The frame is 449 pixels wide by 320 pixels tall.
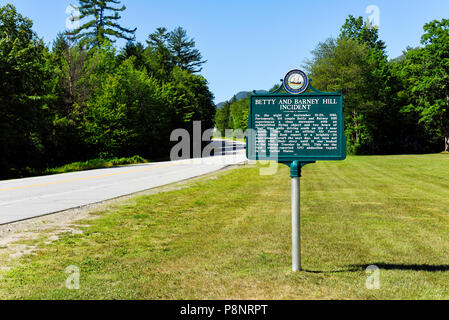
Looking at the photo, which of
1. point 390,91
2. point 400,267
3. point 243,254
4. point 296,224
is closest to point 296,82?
point 296,224

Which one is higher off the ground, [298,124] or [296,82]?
[296,82]

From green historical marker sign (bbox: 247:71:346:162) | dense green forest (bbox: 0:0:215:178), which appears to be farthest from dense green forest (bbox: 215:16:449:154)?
green historical marker sign (bbox: 247:71:346:162)

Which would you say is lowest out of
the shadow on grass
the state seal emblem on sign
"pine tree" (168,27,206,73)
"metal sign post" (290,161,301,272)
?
the shadow on grass

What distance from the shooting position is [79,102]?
4053 cm

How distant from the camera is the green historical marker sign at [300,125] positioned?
226 inches

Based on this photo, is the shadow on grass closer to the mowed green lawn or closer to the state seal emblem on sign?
the mowed green lawn

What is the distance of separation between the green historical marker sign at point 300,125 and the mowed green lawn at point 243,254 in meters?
1.69

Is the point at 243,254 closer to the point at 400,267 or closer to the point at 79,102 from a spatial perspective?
the point at 400,267

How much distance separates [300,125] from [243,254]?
7.50 feet

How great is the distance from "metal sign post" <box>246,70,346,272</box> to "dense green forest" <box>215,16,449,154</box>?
4802 cm

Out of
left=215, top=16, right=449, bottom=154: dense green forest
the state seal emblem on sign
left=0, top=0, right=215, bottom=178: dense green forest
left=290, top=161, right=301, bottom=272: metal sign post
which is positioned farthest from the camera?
left=215, top=16, right=449, bottom=154: dense green forest

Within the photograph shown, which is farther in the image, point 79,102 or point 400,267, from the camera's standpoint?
point 79,102

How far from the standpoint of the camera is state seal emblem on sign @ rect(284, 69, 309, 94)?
18.6ft
